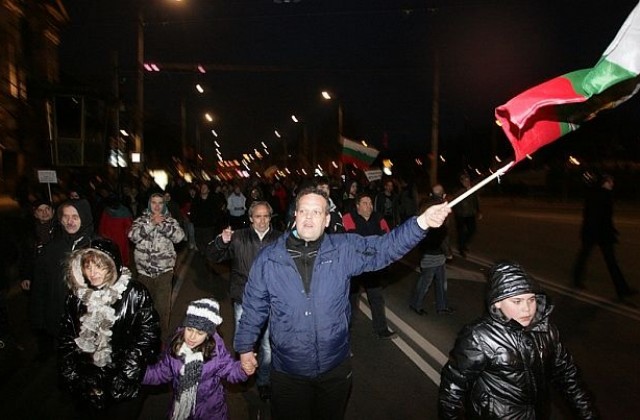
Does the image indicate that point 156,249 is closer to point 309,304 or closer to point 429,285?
point 309,304

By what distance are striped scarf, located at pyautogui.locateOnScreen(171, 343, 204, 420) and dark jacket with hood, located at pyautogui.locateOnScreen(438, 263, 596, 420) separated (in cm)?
168

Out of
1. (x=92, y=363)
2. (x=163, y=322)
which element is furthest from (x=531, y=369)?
(x=163, y=322)

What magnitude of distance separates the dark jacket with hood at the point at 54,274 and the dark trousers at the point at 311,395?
8.37 ft

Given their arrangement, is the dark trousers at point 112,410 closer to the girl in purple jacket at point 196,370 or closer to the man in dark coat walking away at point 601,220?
the girl in purple jacket at point 196,370

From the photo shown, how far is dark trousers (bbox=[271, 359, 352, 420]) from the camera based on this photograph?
139 inches

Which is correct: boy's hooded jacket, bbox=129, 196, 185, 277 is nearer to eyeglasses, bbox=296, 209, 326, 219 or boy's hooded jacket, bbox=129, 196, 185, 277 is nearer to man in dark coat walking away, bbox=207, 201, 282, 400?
man in dark coat walking away, bbox=207, 201, 282, 400

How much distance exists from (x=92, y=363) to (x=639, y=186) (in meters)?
40.8

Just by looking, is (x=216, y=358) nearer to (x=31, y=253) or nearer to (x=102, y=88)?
(x=31, y=253)

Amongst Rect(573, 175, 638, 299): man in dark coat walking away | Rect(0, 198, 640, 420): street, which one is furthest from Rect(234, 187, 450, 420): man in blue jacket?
Rect(573, 175, 638, 299): man in dark coat walking away

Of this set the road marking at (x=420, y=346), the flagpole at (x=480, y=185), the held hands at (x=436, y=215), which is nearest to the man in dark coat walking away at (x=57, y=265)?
the held hands at (x=436, y=215)

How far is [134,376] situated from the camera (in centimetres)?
364

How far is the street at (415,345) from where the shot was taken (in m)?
5.11

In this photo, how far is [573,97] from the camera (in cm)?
325

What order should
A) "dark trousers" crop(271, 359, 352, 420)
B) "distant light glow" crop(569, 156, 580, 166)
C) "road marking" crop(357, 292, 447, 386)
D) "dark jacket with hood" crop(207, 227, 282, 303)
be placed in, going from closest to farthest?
"dark trousers" crop(271, 359, 352, 420), "dark jacket with hood" crop(207, 227, 282, 303), "road marking" crop(357, 292, 447, 386), "distant light glow" crop(569, 156, 580, 166)
